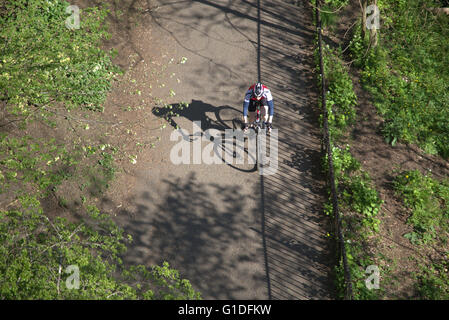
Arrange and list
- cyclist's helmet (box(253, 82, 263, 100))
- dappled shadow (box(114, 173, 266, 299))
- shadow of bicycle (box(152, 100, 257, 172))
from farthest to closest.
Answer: shadow of bicycle (box(152, 100, 257, 172)), cyclist's helmet (box(253, 82, 263, 100)), dappled shadow (box(114, 173, 266, 299))

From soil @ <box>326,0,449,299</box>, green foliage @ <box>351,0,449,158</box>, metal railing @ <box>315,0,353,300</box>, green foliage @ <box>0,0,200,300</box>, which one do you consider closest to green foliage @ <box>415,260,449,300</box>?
soil @ <box>326,0,449,299</box>

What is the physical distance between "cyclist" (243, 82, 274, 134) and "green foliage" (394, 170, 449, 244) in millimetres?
4205

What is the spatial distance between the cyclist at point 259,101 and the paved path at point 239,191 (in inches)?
45.5

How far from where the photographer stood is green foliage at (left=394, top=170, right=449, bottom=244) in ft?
33.6

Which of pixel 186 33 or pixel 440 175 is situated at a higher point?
pixel 186 33

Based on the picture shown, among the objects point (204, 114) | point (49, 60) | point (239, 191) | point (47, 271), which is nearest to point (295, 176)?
point (239, 191)

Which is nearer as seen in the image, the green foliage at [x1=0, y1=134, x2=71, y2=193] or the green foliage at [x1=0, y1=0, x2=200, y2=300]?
the green foliage at [x1=0, y1=0, x2=200, y2=300]

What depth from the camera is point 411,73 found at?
13359mm

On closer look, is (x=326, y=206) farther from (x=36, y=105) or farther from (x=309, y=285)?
(x=36, y=105)

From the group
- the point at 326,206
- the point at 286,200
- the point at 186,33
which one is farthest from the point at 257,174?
the point at 186,33

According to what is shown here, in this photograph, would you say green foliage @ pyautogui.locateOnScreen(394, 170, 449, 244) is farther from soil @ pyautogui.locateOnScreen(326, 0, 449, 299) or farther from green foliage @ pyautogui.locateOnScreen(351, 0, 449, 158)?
green foliage @ pyautogui.locateOnScreen(351, 0, 449, 158)

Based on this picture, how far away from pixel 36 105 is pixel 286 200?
8165mm

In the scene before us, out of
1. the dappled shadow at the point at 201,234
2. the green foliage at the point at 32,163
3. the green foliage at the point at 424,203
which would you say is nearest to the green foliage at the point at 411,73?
the green foliage at the point at 424,203
